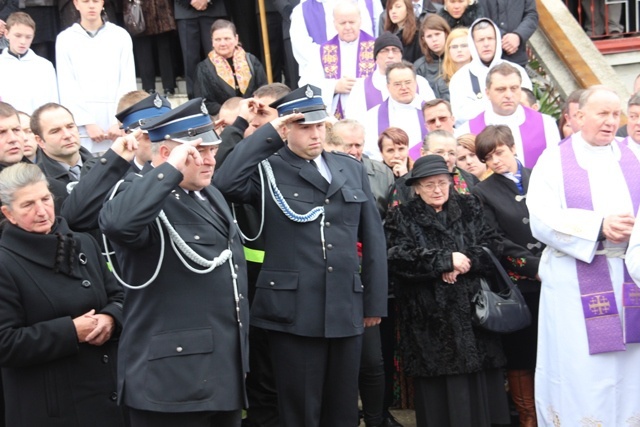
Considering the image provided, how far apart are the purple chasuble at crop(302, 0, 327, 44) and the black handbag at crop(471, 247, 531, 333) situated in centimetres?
416

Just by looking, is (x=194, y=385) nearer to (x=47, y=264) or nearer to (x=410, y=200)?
(x=47, y=264)

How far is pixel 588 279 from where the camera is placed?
6.12 m

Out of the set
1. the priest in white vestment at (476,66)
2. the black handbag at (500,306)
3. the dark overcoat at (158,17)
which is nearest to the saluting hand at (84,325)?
the black handbag at (500,306)

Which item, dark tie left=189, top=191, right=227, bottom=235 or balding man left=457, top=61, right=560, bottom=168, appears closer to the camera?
dark tie left=189, top=191, right=227, bottom=235

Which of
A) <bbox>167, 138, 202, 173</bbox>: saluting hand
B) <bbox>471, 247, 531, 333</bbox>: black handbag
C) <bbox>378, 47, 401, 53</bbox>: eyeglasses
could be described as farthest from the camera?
<bbox>378, 47, 401, 53</bbox>: eyeglasses

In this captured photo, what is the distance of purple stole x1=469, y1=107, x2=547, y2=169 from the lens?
7.98 meters

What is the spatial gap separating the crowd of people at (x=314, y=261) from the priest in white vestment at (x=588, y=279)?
12 mm

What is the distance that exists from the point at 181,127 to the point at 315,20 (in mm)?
5582

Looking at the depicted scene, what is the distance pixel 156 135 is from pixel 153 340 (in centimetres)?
90

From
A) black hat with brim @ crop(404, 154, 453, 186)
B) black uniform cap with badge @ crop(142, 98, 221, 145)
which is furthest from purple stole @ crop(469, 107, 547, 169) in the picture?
black uniform cap with badge @ crop(142, 98, 221, 145)

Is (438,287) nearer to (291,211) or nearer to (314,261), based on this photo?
(314,261)

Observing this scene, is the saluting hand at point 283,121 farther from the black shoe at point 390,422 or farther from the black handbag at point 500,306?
the black shoe at point 390,422

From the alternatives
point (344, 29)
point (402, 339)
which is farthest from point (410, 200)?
point (344, 29)

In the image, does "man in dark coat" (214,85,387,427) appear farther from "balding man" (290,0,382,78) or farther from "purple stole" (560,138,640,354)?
"balding man" (290,0,382,78)
